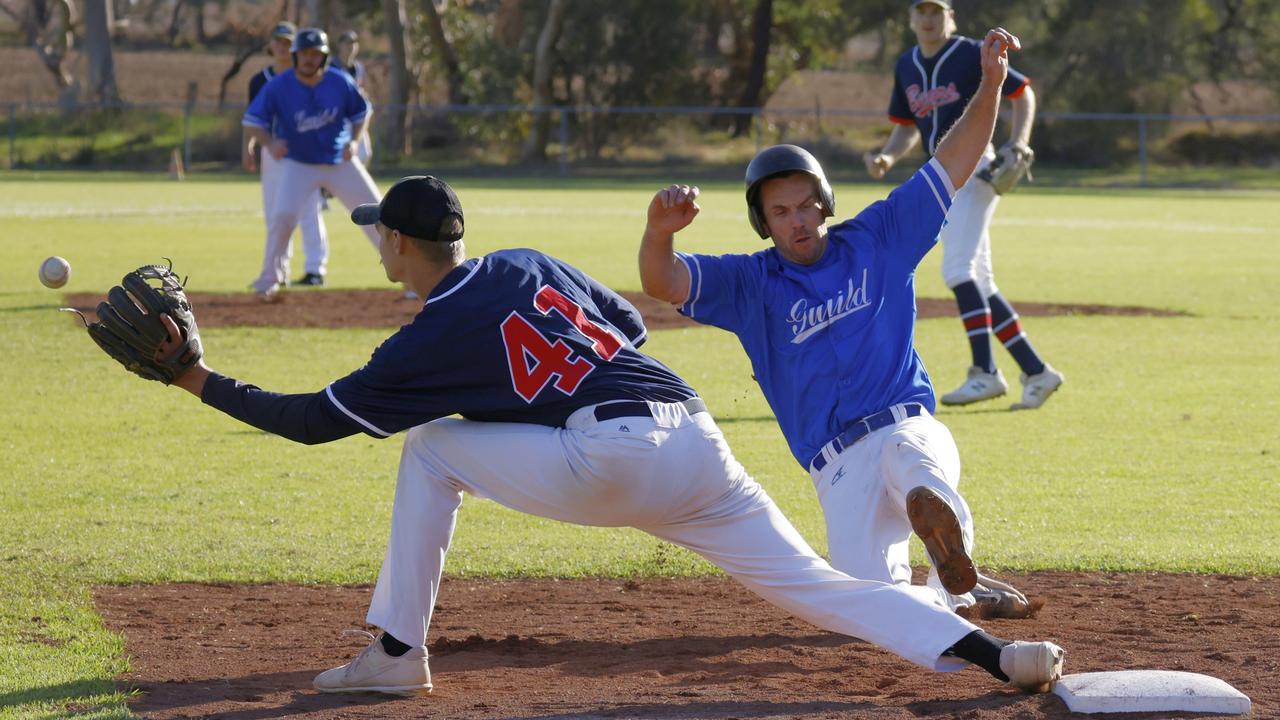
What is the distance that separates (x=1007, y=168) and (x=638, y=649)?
5225 mm

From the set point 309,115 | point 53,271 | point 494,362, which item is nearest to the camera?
point 494,362

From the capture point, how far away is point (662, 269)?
500cm

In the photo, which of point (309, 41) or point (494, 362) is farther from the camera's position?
point (309, 41)

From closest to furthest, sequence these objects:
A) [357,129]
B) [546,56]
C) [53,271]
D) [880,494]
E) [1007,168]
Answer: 1. [880,494]
2. [53,271]
3. [1007,168]
4. [357,129]
5. [546,56]

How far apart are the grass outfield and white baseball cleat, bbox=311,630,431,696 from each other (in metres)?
0.62

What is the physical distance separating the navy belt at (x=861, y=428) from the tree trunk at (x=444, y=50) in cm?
4294

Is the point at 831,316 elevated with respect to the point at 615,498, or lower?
elevated

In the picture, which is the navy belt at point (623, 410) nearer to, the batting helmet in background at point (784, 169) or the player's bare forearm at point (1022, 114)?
the batting helmet in background at point (784, 169)

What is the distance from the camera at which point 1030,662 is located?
413cm

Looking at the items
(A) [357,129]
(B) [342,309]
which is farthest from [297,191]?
(B) [342,309]

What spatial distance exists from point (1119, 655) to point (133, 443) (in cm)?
557

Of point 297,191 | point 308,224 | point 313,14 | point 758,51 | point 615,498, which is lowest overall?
point 308,224

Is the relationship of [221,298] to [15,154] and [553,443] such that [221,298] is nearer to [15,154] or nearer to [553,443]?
[553,443]

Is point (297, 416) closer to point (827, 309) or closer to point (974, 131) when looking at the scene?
point (827, 309)
